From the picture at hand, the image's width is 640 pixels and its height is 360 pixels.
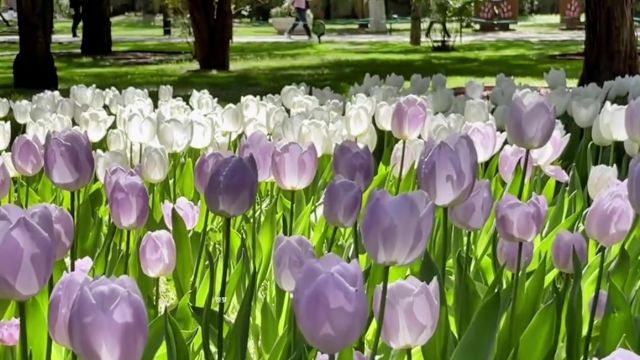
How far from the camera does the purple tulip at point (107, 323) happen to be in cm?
126

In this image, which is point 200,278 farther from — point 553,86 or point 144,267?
point 553,86

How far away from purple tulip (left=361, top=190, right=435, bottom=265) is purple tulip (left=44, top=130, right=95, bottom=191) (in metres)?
0.80

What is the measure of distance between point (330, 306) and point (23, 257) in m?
0.42

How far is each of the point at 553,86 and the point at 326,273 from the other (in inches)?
176

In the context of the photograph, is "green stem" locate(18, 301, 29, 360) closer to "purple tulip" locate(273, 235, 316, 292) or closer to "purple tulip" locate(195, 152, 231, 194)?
"purple tulip" locate(273, 235, 316, 292)

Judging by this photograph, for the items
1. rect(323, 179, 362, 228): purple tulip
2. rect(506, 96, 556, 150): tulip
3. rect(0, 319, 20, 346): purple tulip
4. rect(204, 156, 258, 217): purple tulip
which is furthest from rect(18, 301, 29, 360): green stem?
rect(506, 96, 556, 150): tulip

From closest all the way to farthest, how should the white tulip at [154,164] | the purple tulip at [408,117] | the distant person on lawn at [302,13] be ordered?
the white tulip at [154,164], the purple tulip at [408,117], the distant person on lawn at [302,13]

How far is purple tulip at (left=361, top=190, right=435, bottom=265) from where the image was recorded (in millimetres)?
1548

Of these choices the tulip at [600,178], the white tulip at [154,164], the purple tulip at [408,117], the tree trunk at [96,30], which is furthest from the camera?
the tree trunk at [96,30]

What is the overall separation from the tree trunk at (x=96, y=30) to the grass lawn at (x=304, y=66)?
36cm

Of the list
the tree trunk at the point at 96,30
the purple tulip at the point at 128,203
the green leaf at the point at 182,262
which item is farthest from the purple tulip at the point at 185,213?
the tree trunk at the point at 96,30

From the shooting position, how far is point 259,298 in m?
2.98

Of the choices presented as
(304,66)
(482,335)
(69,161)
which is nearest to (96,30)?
(304,66)

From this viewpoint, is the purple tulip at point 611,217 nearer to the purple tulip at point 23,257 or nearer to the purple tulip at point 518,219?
the purple tulip at point 518,219
